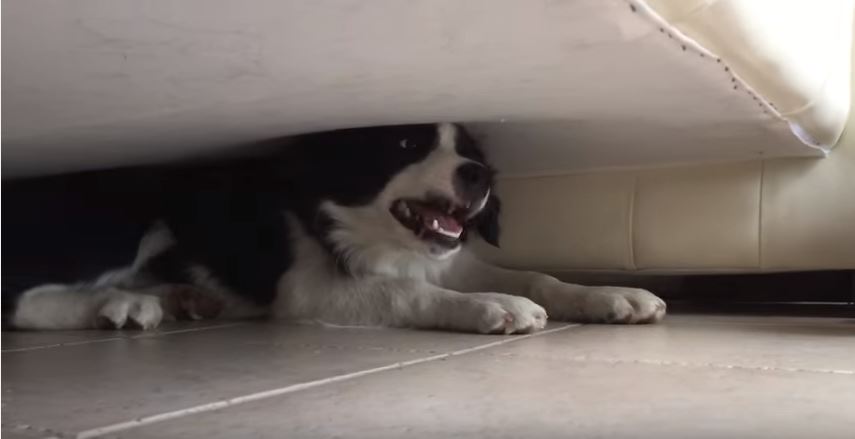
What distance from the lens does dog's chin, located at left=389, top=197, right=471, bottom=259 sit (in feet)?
6.54

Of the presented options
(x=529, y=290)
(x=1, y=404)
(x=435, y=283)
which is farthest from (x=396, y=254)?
(x=1, y=404)

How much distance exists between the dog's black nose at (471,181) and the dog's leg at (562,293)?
0.75 ft

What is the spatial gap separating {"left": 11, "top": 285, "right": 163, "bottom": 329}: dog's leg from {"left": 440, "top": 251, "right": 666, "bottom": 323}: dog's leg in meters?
0.68

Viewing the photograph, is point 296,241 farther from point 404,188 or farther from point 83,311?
point 83,311

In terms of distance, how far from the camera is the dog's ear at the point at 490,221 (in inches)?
84.4

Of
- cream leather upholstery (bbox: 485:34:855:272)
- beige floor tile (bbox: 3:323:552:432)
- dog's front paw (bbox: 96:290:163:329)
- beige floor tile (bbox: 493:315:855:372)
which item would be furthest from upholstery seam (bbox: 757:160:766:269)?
dog's front paw (bbox: 96:290:163:329)

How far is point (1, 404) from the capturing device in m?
0.96

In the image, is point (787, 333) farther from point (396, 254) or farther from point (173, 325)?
point (173, 325)

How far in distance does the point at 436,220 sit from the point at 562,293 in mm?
318

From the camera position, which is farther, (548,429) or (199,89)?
(199,89)

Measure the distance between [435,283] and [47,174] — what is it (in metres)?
0.90

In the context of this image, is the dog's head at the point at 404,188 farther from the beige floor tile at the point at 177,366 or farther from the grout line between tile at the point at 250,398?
the grout line between tile at the point at 250,398

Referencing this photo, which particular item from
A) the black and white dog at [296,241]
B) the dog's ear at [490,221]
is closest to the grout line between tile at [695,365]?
the black and white dog at [296,241]

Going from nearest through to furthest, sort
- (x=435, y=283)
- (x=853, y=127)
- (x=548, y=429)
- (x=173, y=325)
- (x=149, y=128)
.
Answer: (x=548, y=429), (x=149, y=128), (x=853, y=127), (x=173, y=325), (x=435, y=283)
